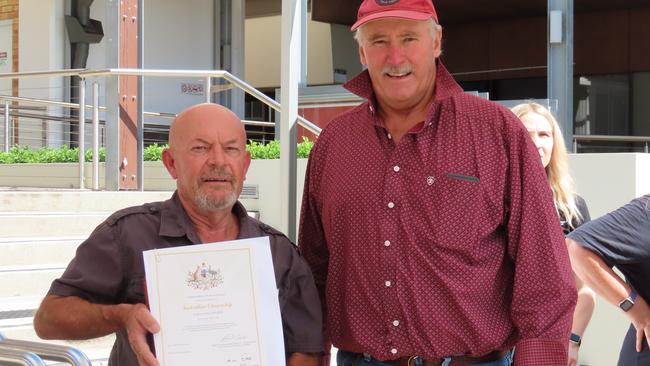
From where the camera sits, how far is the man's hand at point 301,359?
230 centimetres

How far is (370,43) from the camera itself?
2477 millimetres

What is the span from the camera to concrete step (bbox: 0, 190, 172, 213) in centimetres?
692

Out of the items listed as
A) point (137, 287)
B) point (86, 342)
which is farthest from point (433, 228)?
point (86, 342)

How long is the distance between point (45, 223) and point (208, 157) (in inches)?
192

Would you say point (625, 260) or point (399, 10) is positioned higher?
point (399, 10)

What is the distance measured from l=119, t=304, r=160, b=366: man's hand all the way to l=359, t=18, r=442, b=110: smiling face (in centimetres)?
90

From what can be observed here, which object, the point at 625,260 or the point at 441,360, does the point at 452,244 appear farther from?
the point at 625,260

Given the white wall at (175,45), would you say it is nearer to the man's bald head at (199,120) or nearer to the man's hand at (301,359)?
the man's bald head at (199,120)

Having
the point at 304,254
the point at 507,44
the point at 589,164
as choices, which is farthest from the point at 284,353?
the point at 507,44

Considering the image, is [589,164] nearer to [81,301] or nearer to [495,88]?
[81,301]

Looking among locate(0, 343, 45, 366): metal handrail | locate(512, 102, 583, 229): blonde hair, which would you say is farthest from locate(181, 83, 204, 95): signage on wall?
locate(0, 343, 45, 366): metal handrail

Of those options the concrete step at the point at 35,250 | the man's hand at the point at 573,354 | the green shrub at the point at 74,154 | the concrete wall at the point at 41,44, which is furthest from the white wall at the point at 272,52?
the man's hand at the point at 573,354

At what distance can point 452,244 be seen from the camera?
233 centimetres

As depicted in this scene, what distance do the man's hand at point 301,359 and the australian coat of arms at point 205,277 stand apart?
303 millimetres
